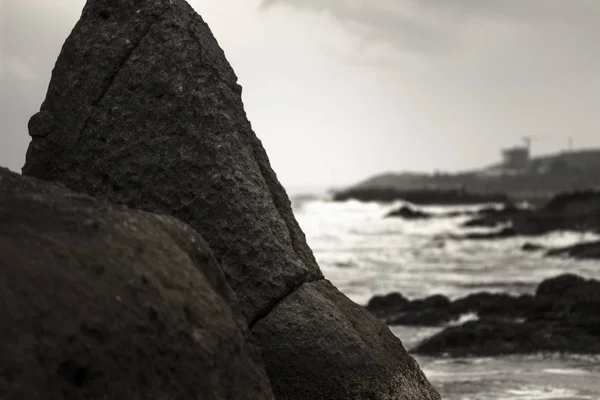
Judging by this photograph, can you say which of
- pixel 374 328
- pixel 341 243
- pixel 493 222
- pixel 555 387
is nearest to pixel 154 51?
pixel 374 328

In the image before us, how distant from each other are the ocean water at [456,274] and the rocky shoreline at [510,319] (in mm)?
380

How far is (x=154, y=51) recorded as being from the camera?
5566 millimetres

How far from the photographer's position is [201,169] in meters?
5.32

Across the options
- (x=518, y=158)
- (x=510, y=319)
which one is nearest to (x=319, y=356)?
(x=510, y=319)

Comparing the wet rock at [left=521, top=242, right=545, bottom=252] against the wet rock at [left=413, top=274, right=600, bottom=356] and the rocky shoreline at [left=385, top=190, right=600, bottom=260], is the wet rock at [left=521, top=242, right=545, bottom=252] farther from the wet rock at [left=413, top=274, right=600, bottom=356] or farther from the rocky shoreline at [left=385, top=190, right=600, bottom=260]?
the wet rock at [left=413, top=274, right=600, bottom=356]

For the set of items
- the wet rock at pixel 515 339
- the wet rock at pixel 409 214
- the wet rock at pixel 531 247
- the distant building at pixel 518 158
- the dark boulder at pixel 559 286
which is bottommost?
the wet rock at pixel 515 339

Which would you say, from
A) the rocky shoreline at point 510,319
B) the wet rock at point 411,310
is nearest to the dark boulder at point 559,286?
the rocky shoreline at point 510,319

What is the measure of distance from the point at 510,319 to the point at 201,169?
356 inches

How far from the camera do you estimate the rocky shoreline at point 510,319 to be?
A: 11.4 meters

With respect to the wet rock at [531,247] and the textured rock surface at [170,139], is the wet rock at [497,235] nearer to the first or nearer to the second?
the wet rock at [531,247]

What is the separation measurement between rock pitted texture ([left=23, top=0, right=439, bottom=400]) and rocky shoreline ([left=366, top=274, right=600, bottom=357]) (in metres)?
5.88

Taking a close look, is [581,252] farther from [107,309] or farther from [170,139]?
[107,309]

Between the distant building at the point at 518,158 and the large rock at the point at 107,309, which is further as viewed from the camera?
the distant building at the point at 518,158

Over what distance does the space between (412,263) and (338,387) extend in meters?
22.8
